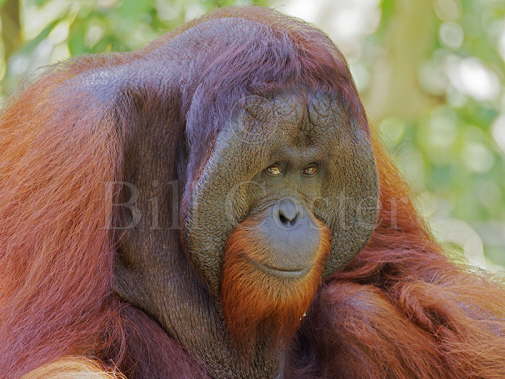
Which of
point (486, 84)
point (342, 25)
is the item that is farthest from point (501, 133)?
point (342, 25)

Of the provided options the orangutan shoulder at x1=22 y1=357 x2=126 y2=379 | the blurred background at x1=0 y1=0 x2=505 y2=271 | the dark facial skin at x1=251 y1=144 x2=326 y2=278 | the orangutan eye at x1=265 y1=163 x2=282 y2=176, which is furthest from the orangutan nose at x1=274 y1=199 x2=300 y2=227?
the blurred background at x1=0 y1=0 x2=505 y2=271

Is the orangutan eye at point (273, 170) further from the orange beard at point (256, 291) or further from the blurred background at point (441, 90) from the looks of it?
the blurred background at point (441, 90)

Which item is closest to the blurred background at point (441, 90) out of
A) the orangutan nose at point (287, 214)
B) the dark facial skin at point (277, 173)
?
the dark facial skin at point (277, 173)

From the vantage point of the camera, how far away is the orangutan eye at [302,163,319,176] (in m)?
2.90

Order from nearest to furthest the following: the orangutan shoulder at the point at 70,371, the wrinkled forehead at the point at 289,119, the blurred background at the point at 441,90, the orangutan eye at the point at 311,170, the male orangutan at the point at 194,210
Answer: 1. the orangutan shoulder at the point at 70,371
2. the male orangutan at the point at 194,210
3. the wrinkled forehead at the point at 289,119
4. the orangutan eye at the point at 311,170
5. the blurred background at the point at 441,90

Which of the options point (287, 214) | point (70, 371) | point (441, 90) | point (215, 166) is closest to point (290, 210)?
point (287, 214)

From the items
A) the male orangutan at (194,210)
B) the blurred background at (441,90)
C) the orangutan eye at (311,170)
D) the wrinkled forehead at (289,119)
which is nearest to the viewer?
the male orangutan at (194,210)

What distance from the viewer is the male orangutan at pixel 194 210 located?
105 inches

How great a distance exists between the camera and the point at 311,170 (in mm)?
2914

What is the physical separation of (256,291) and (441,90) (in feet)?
13.1

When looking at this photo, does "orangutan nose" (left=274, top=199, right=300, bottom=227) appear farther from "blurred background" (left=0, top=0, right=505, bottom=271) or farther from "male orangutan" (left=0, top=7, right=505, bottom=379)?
"blurred background" (left=0, top=0, right=505, bottom=271)

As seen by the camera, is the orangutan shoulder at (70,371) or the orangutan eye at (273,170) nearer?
the orangutan shoulder at (70,371)

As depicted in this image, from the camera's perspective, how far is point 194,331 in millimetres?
2945

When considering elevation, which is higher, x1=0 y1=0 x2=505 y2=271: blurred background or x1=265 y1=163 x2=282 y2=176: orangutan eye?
x1=265 y1=163 x2=282 y2=176: orangutan eye
